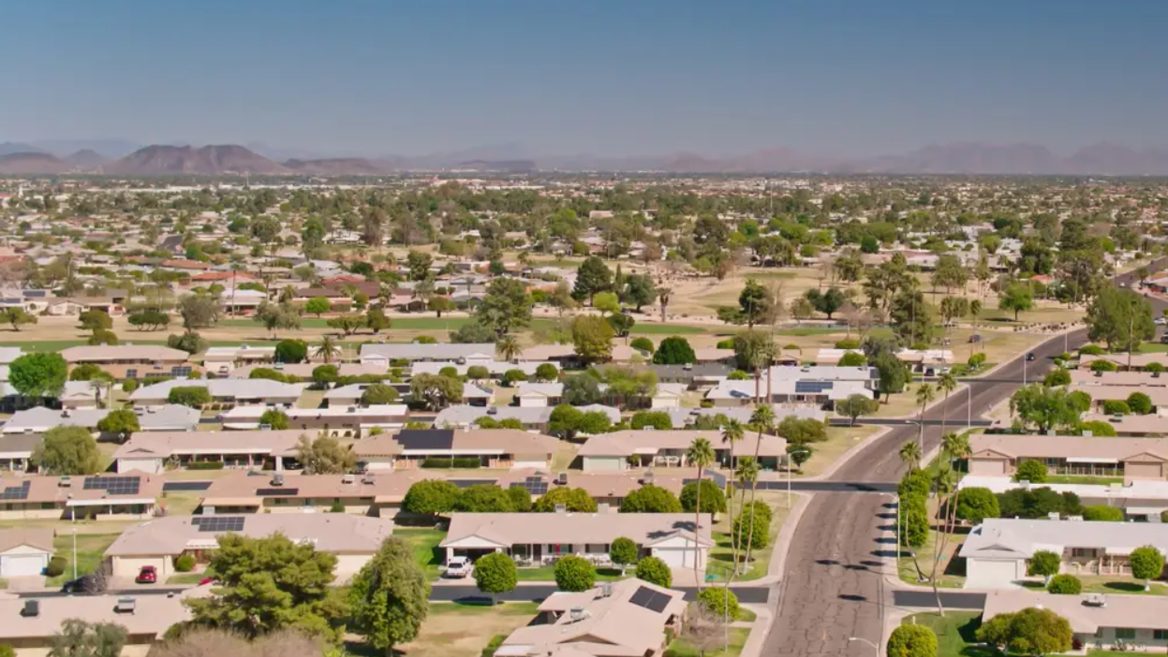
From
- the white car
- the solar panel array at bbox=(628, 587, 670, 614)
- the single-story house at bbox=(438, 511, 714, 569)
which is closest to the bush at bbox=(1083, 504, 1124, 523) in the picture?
the single-story house at bbox=(438, 511, 714, 569)

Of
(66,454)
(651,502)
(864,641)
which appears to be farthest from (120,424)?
(864,641)

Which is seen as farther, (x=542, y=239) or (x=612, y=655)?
(x=542, y=239)

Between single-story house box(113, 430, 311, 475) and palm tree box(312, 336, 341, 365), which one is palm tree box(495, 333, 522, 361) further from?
single-story house box(113, 430, 311, 475)

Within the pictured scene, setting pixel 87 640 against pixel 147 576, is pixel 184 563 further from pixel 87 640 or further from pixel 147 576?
pixel 87 640

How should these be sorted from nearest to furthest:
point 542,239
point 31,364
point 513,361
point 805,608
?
1. point 805,608
2. point 31,364
3. point 513,361
4. point 542,239

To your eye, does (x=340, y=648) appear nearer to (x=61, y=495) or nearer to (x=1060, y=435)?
(x=61, y=495)

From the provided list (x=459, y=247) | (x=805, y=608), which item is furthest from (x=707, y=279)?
(x=805, y=608)
